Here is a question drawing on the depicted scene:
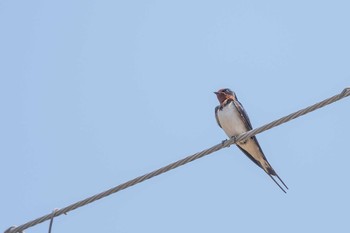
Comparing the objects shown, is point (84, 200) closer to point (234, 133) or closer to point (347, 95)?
point (347, 95)

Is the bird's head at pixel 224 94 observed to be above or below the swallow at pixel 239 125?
above

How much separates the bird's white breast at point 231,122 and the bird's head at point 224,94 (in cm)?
26

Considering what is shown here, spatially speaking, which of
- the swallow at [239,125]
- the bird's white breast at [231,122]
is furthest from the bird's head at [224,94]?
the bird's white breast at [231,122]

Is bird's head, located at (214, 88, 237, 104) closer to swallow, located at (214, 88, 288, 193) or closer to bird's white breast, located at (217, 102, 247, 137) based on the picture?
swallow, located at (214, 88, 288, 193)

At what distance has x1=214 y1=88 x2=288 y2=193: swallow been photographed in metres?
7.09

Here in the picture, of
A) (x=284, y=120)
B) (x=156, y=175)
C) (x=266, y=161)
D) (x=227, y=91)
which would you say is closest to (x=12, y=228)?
(x=156, y=175)

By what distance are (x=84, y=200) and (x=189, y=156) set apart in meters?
0.64

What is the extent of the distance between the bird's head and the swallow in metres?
0.03

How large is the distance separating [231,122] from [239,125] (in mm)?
74

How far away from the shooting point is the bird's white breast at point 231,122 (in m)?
7.22

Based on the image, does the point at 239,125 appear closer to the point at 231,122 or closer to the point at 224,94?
the point at 231,122

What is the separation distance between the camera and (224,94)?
7609 mm

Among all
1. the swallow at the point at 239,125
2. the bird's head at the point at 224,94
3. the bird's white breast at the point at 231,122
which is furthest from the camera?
the bird's head at the point at 224,94

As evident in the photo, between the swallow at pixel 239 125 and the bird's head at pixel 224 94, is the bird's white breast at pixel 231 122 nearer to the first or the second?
the swallow at pixel 239 125
